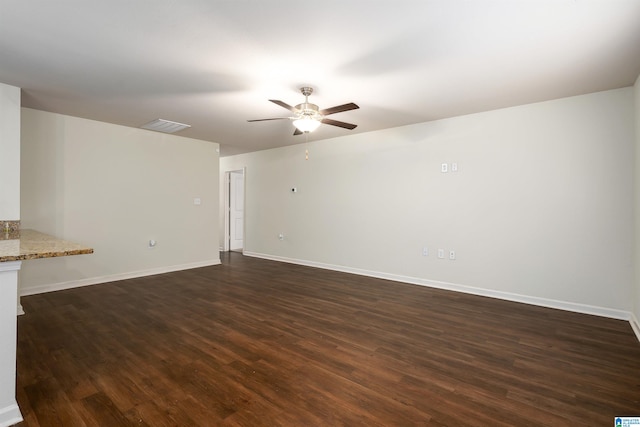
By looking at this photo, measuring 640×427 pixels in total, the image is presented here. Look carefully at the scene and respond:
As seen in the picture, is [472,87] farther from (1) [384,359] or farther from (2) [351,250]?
(2) [351,250]

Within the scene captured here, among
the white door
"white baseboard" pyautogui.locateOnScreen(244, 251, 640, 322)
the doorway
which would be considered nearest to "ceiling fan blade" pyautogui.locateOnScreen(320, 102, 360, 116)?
"white baseboard" pyautogui.locateOnScreen(244, 251, 640, 322)

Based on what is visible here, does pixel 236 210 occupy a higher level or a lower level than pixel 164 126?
lower

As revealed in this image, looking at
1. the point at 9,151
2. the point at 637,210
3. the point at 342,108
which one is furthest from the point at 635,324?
the point at 9,151

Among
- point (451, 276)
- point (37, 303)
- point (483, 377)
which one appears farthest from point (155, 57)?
point (451, 276)

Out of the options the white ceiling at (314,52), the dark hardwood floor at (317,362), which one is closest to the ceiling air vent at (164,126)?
the white ceiling at (314,52)

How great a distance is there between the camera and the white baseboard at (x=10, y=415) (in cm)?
166

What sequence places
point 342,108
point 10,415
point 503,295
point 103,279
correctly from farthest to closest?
point 103,279 → point 503,295 → point 342,108 → point 10,415

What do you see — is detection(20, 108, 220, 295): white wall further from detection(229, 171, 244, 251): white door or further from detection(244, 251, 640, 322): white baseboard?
detection(244, 251, 640, 322): white baseboard

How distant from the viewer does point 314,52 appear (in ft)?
8.14

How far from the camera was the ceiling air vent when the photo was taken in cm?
455

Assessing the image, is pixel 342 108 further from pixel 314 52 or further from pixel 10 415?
pixel 10 415

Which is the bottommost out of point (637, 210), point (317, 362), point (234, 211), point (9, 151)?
point (317, 362)

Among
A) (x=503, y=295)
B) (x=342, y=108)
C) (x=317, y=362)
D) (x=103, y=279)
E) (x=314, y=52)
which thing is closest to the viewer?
(x=317, y=362)

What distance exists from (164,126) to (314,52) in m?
3.32
